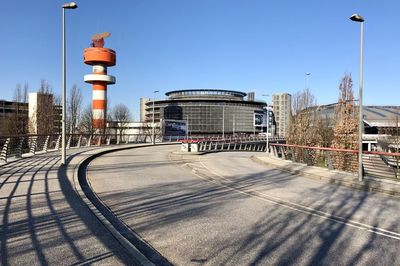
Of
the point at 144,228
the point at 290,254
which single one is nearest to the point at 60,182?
the point at 144,228

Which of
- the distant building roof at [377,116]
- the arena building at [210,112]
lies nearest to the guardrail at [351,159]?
the distant building roof at [377,116]

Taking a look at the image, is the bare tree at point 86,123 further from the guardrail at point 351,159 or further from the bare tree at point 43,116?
the guardrail at point 351,159

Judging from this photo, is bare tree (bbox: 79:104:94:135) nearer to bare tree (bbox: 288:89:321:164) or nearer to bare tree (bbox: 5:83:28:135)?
bare tree (bbox: 5:83:28:135)

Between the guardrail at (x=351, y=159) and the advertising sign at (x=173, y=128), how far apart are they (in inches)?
2085

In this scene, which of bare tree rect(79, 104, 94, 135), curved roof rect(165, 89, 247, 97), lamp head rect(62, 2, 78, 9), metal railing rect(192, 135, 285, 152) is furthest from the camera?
curved roof rect(165, 89, 247, 97)

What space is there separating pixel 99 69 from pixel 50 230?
58.5m

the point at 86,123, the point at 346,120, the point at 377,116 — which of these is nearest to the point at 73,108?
the point at 86,123

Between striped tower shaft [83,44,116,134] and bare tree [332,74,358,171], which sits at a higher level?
striped tower shaft [83,44,116,134]

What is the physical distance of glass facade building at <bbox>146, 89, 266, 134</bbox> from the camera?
143875 mm

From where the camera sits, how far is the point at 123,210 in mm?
8555

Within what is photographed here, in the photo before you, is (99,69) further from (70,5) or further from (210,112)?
(210,112)

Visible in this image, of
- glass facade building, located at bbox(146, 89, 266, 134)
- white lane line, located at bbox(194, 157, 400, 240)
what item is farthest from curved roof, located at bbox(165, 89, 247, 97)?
white lane line, located at bbox(194, 157, 400, 240)

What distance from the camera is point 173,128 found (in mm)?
81750

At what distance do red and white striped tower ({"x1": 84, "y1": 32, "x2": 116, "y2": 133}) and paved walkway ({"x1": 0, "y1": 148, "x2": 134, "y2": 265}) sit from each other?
51.3m
